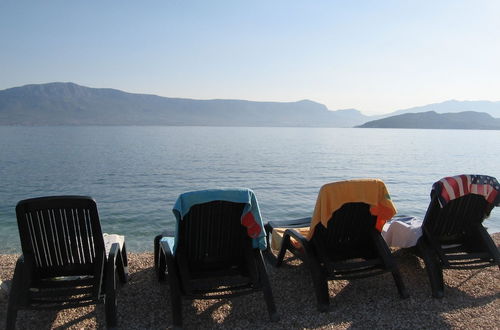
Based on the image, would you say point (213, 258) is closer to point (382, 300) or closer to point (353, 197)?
point (353, 197)

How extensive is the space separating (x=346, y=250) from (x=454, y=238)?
1450 millimetres

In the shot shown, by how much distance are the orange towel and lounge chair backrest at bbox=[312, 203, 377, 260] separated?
14 cm

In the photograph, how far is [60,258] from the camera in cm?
408

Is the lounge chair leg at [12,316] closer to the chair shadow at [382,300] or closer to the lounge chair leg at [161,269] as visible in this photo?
the lounge chair leg at [161,269]

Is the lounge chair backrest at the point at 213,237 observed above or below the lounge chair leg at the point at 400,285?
above

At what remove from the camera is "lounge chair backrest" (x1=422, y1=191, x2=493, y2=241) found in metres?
4.81

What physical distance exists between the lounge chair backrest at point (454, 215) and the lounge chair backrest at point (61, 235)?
140 inches

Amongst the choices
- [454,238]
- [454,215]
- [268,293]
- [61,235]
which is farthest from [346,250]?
[61,235]

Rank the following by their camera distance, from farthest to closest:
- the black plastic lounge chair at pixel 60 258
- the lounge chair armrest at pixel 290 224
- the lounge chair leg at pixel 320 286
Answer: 1. the lounge chair armrest at pixel 290 224
2. the lounge chair leg at pixel 320 286
3. the black plastic lounge chair at pixel 60 258

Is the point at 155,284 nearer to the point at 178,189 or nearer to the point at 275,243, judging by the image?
the point at 275,243

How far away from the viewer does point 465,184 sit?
15.3ft

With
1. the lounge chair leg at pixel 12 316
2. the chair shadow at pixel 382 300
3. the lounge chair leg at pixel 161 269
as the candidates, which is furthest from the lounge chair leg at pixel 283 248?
the lounge chair leg at pixel 12 316

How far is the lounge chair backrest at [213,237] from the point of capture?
412 cm

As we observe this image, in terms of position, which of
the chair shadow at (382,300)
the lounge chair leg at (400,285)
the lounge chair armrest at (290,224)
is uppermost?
the lounge chair armrest at (290,224)
